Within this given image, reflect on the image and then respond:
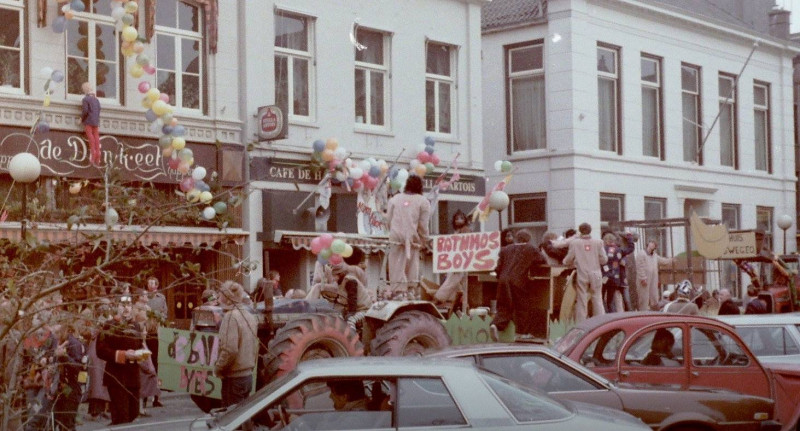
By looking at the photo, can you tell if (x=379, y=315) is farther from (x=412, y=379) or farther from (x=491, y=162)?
(x=491, y=162)

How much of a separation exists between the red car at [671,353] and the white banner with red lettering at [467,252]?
326 cm

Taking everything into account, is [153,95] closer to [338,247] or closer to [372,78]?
[372,78]

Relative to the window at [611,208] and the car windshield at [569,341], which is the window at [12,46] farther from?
the window at [611,208]

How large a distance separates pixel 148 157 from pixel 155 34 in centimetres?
222

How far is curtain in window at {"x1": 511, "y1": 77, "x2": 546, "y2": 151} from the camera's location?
30.5 m

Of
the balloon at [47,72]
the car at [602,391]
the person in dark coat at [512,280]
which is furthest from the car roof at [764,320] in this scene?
the balloon at [47,72]

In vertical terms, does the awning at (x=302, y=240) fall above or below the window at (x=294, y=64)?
below

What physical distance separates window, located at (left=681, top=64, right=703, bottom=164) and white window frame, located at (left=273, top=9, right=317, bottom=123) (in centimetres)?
1300

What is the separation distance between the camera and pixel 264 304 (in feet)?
48.3

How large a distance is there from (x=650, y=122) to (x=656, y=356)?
21.2m

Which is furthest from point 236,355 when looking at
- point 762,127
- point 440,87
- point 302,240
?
point 762,127

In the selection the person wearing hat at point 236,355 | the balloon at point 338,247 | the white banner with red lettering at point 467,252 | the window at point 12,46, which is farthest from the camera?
the window at point 12,46

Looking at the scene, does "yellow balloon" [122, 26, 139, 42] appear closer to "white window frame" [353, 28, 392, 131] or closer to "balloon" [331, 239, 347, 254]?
"balloon" [331, 239, 347, 254]

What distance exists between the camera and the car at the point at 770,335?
14.0 meters
